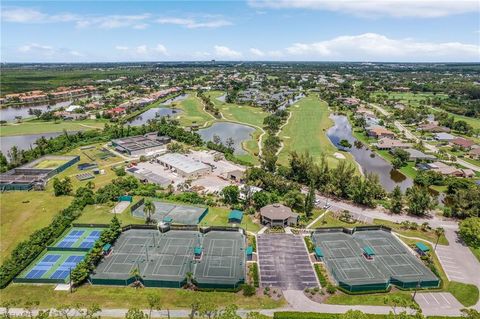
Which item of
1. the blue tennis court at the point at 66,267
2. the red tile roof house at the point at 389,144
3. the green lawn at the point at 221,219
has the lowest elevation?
the blue tennis court at the point at 66,267

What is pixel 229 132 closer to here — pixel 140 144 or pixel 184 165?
pixel 140 144

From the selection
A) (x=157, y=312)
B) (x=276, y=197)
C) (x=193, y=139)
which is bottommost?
(x=157, y=312)

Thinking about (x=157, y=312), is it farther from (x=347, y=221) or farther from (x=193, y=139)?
(x=193, y=139)

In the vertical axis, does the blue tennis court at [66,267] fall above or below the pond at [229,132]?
below

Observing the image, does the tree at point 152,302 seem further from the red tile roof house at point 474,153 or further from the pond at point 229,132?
the red tile roof house at point 474,153

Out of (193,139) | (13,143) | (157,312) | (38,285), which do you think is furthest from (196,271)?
(13,143)

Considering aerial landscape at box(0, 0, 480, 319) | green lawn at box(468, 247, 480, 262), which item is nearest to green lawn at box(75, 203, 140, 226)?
aerial landscape at box(0, 0, 480, 319)

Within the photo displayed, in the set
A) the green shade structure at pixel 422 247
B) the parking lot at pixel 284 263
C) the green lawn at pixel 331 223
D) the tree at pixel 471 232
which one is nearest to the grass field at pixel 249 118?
the green lawn at pixel 331 223
